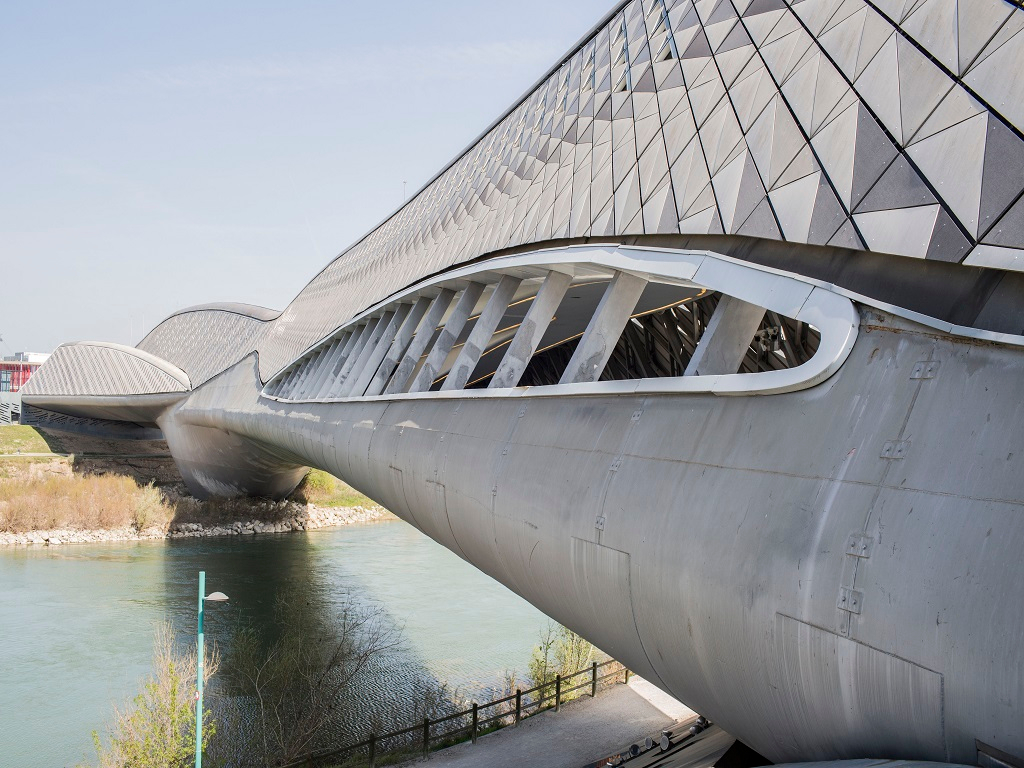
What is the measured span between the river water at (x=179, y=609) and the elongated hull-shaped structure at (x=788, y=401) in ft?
32.3

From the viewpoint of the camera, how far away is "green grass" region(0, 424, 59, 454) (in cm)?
5228

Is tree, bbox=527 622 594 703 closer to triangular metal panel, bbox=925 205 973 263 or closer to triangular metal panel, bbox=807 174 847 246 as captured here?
triangular metal panel, bbox=807 174 847 246

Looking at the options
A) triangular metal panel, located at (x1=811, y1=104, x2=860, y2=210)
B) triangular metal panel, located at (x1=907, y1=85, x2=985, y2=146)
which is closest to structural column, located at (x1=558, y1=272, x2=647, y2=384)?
triangular metal panel, located at (x1=811, y1=104, x2=860, y2=210)

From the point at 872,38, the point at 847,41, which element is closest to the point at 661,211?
the point at 847,41

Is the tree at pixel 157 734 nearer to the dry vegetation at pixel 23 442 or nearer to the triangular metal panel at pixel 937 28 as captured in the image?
the triangular metal panel at pixel 937 28

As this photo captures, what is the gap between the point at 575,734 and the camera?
50.5 feet

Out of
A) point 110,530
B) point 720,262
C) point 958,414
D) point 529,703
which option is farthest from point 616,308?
point 110,530

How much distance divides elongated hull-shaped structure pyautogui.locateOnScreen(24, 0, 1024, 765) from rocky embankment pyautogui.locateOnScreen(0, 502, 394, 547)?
29479 millimetres

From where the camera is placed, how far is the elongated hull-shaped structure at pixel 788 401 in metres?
4.20

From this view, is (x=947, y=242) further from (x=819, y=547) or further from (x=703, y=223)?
(x=703, y=223)

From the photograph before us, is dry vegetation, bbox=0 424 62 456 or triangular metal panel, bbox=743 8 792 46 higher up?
triangular metal panel, bbox=743 8 792 46

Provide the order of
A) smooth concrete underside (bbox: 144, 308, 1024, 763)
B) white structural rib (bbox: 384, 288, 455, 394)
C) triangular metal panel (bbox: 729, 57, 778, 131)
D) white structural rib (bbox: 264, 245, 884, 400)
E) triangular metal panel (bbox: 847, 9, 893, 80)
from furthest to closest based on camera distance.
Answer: white structural rib (bbox: 384, 288, 455, 394)
triangular metal panel (bbox: 729, 57, 778, 131)
triangular metal panel (bbox: 847, 9, 893, 80)
white structural rib (bbox: 264, 245, 884, 400)
smooth concrete underside (bbox: 144, 308, 1024, 763)

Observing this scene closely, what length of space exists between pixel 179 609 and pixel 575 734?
15287 mm

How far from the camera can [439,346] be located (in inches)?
569
